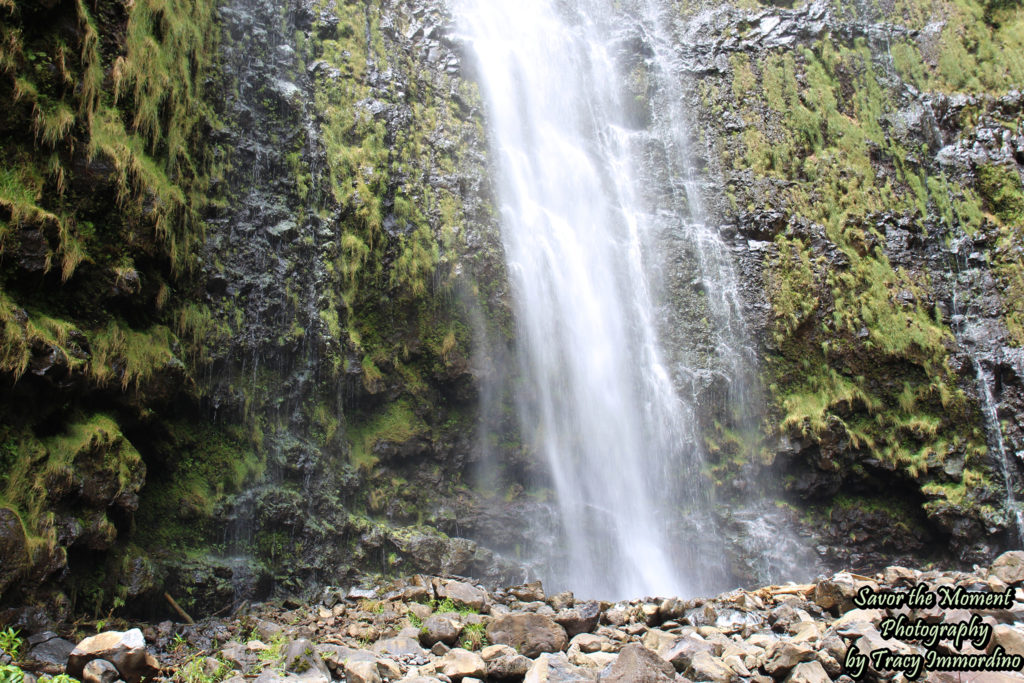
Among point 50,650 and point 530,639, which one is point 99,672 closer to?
point 50,650

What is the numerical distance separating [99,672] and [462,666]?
2795 mm

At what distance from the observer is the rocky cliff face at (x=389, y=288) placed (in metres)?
6.98

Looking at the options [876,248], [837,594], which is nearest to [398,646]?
[837,594]

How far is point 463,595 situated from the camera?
7984mm

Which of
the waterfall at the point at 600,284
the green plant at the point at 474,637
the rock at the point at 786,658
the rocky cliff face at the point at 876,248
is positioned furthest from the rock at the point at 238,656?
the rocky cliff face at the point at 876,248

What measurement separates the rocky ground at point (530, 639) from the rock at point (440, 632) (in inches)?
0.6

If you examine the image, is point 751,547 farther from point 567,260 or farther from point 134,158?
point 134,158

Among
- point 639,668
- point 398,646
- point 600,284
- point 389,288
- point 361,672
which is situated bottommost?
point 398,646

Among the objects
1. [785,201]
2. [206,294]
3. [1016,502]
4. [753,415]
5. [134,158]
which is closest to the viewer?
[134,158]

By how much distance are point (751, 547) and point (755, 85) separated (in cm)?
1194

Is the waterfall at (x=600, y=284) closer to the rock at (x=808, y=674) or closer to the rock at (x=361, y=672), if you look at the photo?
the rock at (x=808, y=674)

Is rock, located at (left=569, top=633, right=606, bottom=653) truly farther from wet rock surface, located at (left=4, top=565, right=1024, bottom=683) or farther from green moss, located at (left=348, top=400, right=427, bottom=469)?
green moss, located at (left=348, top=400, right=427, bottom=469)

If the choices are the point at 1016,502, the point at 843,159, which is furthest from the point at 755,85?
the point at 1016,502

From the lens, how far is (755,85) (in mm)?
16375
